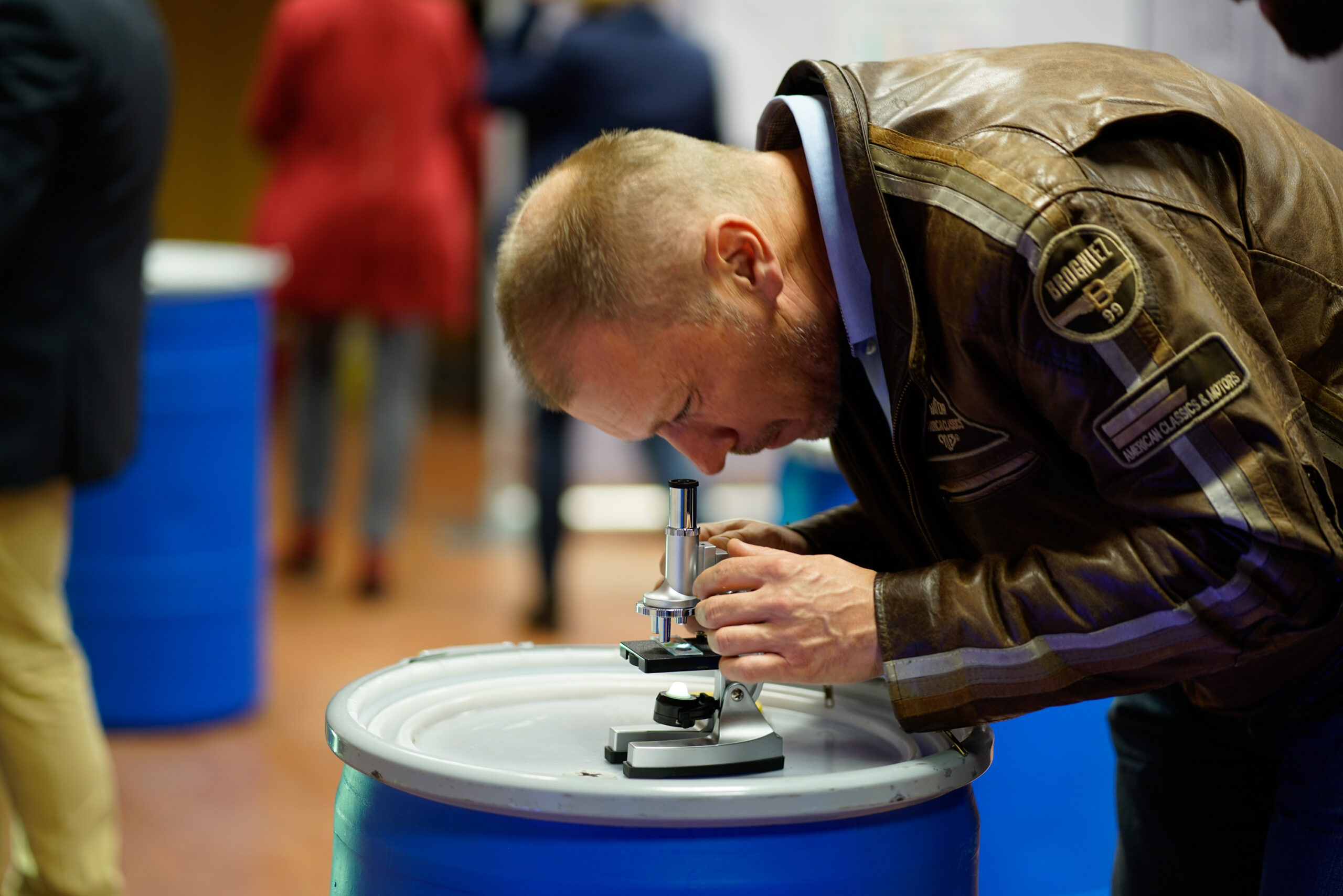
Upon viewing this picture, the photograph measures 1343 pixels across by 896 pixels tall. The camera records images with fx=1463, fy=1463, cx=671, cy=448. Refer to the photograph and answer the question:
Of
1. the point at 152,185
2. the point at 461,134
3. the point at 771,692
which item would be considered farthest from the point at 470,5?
the point at 771,692

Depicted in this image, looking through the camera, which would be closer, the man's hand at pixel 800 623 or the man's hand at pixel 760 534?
the man's hand at pixel 800 623

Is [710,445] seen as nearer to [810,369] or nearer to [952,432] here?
[810,369]

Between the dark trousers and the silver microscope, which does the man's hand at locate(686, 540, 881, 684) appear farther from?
the dark trousers

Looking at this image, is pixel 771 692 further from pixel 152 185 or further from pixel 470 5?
pixel 470 5

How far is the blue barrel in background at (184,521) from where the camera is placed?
3.00m

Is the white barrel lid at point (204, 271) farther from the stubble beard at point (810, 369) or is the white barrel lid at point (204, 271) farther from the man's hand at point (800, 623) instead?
the man's hand at point (800, 623)

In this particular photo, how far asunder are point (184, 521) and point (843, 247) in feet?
7.52

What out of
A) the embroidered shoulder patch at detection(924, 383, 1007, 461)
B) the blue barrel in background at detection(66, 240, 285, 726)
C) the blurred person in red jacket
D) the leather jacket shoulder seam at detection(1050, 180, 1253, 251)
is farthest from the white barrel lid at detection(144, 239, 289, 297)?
the leather jacket shoulder seam at detection(1050, 180, 1253, 251)

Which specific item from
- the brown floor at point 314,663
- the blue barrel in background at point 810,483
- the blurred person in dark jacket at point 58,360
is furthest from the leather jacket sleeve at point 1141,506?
the brown floor at point 314,663

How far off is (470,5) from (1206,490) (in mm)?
7350

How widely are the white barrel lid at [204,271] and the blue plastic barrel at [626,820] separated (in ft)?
6.10

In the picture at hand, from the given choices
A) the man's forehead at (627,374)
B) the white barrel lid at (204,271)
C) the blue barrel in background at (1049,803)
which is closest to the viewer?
the man's forehead at (627,374)

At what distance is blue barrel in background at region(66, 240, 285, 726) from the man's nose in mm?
1959

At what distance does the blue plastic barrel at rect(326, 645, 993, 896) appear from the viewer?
1.01m
